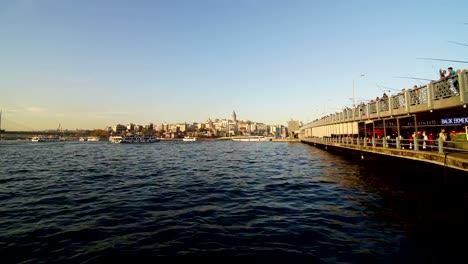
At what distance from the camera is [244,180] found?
742 inches

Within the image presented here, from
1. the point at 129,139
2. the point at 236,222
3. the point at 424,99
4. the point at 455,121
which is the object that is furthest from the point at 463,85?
the point at 129,139

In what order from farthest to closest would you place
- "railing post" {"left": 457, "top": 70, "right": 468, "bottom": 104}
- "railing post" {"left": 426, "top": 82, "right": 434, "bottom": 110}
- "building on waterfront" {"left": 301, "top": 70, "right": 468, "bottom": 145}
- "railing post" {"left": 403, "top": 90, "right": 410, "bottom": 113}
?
"railing post" {"left": 403, "top": 90, "right": 410, "bottom": 113}, "railing post" {"left": 426, "top": 82, "right": 434, "bottom": 110}, "building on waterfront" {"left": 301, "top": 70, "right": 468, "bottom": 145}, "railing post" {"left": 457, "top": 70, "right": 468, "bottom": 104}

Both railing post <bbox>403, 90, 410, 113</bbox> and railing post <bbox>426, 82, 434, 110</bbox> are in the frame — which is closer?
railing post <bbox>426, 82, 434, 110</bbox>

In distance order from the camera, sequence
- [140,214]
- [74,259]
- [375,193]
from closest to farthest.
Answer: [74,259] → [140,214] → [375,193]

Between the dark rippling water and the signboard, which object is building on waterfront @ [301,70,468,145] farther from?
the dark rippling water

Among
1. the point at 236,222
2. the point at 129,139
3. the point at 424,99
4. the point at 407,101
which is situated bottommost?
the point at 236,222

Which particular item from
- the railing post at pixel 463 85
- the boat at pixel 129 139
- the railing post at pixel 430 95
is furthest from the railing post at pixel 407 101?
the boat at pixel 129 139

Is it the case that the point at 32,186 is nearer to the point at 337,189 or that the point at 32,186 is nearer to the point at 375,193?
the point at 337,189

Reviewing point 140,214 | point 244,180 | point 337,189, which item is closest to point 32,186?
point 140,214

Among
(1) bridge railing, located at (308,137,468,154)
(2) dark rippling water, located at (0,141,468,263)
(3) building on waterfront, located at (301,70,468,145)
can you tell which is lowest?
(2) dark rippling water, located at (0,141,468,263)

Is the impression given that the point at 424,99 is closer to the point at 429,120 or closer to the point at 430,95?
the point at 430,95

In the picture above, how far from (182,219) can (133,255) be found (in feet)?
10.1

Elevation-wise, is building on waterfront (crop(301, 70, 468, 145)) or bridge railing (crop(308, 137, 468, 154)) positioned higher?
building on waterfront (crop(301, 70, 468, 145))

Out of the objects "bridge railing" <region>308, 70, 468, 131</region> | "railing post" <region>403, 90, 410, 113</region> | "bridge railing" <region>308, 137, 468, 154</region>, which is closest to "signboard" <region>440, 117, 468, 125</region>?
"bridge railing" <region>308, 137, 468, 154</region>
